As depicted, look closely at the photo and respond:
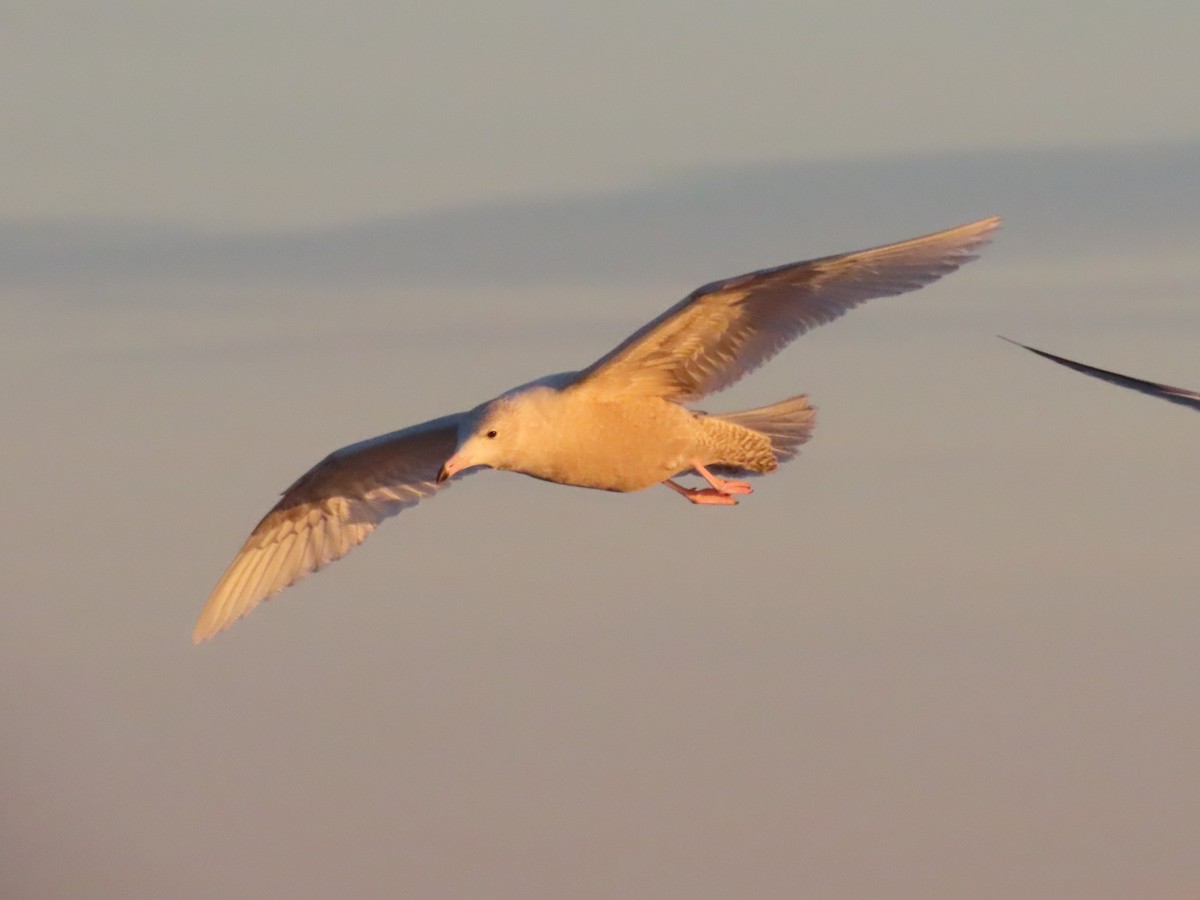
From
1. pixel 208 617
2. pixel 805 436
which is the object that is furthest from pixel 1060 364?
pixel 208 617

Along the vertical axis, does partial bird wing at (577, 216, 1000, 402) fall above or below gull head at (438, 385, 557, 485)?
above

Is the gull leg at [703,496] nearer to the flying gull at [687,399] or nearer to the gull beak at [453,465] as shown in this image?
the flying gull at [687,399]

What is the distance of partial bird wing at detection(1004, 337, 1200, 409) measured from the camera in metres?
11.0

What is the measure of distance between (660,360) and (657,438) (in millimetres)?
584

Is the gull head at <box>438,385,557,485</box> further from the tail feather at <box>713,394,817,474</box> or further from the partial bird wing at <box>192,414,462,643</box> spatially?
the partial bird wing at <box>192,414,462,643</box>

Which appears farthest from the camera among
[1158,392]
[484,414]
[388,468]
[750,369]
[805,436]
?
[388,468]

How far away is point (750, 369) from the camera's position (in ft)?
52.2

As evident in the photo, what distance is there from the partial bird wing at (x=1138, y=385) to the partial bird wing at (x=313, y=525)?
7.70 metres

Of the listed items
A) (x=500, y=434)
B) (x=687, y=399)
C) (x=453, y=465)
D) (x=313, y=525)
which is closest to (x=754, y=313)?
(x=687, y=399)

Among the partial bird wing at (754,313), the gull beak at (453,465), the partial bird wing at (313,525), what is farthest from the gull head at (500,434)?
the partial bird wing at (313,525)

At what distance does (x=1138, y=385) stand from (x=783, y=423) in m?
5.99

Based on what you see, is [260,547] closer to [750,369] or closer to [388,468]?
[388,468]

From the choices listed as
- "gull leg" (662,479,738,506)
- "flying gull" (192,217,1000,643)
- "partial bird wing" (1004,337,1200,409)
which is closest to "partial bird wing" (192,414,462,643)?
"flying gull" (192,217,1000,643)

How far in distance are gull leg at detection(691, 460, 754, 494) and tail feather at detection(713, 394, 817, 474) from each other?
19 centimetres
